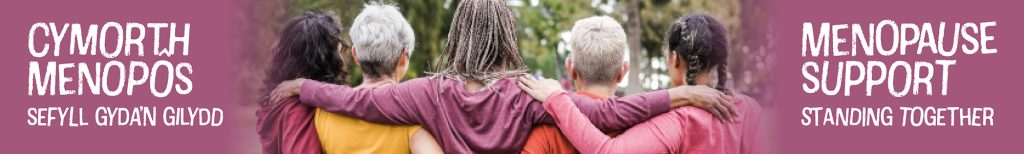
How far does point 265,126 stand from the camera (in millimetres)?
5145

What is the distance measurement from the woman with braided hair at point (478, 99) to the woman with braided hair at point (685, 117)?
0.06 metres

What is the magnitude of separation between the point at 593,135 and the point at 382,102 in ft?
2.95

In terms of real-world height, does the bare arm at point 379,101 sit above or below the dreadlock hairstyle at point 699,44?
below

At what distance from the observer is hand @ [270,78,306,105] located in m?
4.99

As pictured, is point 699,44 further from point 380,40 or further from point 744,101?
point 380,40

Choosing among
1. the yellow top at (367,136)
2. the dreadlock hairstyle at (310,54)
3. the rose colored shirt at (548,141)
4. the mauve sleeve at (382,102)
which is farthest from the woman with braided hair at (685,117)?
the dreadlock hairstyle at (310,54)

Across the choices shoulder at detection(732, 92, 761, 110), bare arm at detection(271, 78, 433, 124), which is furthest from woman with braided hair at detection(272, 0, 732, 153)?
shoulder at detection(732, 92, 761, 110)

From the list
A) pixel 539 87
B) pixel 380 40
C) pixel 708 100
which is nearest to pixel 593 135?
pixel 539 87

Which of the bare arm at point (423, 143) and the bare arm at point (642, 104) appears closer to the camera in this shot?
the bare arm at point (642, 104)

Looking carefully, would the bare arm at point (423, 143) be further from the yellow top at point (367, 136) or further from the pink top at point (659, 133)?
the pink top at point (659, 133)

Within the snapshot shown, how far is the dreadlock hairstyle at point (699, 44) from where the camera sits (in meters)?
4.81

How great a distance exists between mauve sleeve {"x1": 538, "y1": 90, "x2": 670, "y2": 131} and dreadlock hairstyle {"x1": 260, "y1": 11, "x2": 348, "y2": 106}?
1.11m

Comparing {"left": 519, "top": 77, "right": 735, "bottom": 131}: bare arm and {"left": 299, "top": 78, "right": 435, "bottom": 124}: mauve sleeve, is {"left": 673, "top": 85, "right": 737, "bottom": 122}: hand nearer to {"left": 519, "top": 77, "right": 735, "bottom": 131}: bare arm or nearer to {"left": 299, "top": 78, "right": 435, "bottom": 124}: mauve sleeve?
{"left": 519, "top": 77, "right": 735, "bottom": 131}: bare arm

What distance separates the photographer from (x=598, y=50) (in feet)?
15.5
